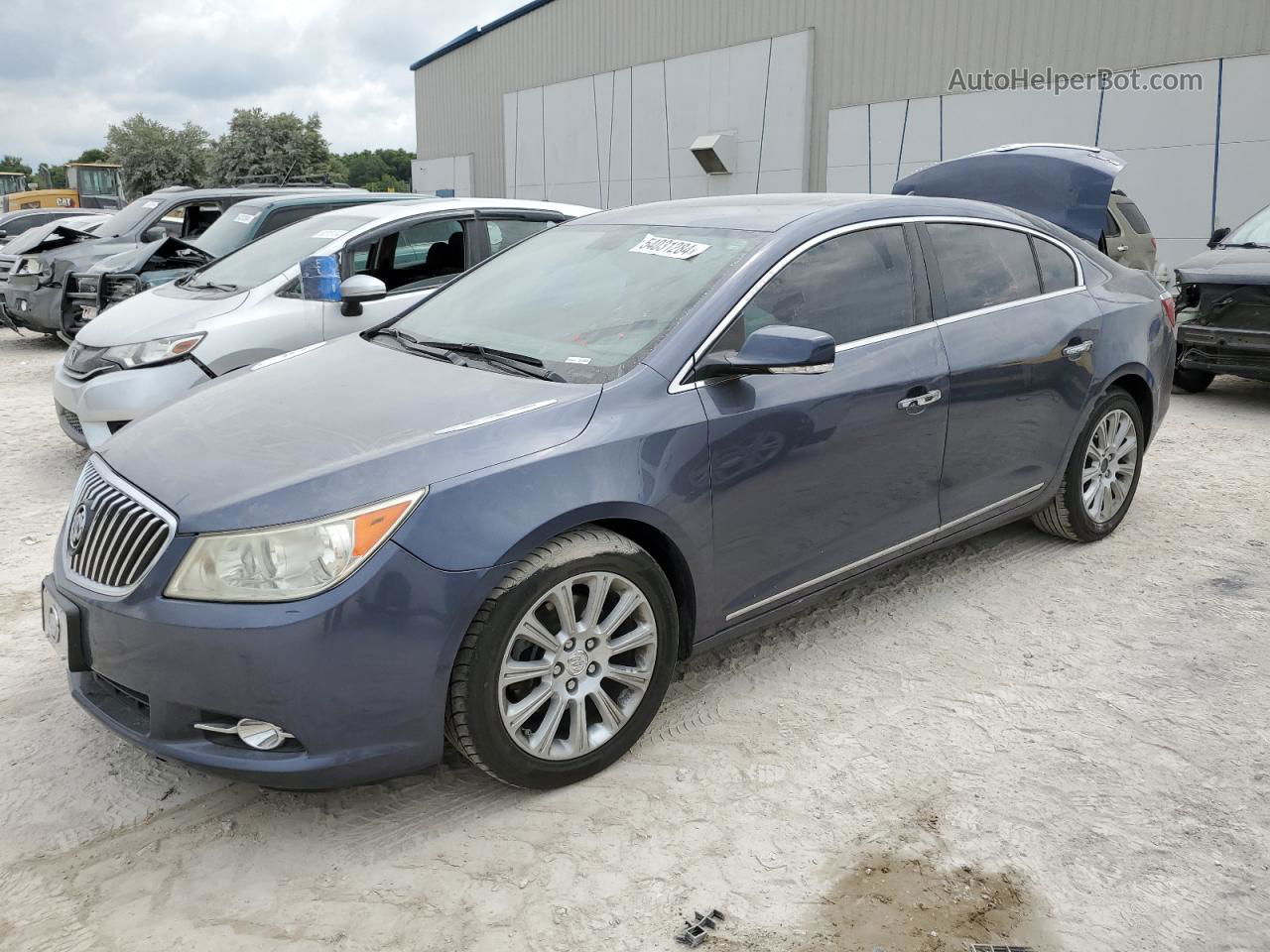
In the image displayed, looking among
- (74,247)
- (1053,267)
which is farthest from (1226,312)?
(74,247)

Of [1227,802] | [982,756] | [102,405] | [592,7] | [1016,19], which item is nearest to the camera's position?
[1227,802]

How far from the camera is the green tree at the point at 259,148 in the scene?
165 ft

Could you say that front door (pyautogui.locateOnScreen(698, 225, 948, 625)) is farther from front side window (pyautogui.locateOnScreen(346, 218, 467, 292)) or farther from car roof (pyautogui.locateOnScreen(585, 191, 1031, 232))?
front side window (pyautogui.locateOnScreen(346, 218, 467, 292))

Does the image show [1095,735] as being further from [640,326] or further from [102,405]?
[102,405]

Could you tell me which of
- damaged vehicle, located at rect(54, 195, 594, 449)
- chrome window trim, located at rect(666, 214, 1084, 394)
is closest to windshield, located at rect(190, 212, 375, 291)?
damaged vehicle, located at rect(54, 195, 594, 449)

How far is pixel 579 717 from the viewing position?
9.51 feet

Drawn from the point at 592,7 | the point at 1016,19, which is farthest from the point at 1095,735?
the point at 592,7

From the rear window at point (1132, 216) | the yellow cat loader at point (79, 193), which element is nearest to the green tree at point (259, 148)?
the yellow cat loader at point (79, 193)

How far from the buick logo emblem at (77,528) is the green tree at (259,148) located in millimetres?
50914

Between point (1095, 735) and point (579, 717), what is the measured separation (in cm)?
163

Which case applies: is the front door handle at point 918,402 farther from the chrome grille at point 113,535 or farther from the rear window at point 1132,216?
the rear window at point 1132,216

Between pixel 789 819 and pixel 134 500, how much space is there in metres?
1.95

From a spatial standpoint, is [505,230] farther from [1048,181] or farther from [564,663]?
[564,663]

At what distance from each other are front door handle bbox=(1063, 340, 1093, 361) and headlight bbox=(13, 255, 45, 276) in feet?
35.3
